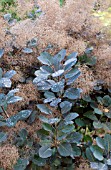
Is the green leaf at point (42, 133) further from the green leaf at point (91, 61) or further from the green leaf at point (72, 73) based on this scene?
the green leaf at point (91, 61)

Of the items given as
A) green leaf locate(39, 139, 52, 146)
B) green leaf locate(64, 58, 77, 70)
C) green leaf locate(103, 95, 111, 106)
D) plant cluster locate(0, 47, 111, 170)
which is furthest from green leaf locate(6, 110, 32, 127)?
green leaf locate(103, 95, 111, 106)

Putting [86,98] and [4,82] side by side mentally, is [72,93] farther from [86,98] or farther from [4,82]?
[4,82]

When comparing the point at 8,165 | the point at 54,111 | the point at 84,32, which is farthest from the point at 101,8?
the point at 8,165

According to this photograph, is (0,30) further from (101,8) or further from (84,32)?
(101,8)

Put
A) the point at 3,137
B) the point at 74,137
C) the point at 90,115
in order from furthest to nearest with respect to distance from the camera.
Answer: the point at 90,115 → the point at 74,137 → the point at 3,137

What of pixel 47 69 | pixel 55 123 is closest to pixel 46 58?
pixel 47 69

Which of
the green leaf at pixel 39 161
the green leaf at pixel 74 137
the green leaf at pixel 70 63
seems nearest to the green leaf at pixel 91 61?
the green leaf at pixel 70 63
